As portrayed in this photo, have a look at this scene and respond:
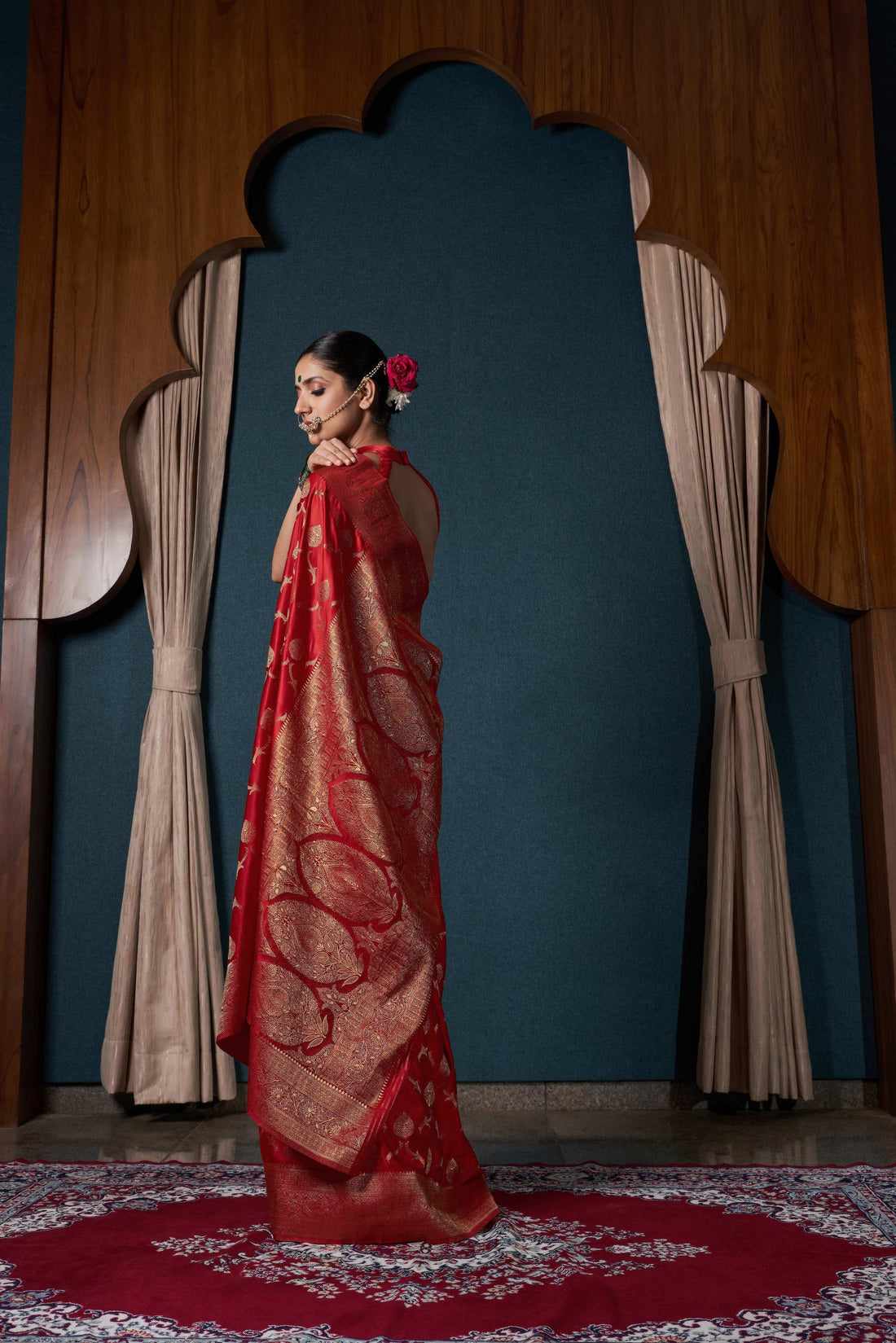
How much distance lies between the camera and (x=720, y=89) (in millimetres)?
3533

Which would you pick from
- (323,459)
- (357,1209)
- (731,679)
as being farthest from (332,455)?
(731,679)

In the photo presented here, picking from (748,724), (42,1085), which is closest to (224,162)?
(748,724)

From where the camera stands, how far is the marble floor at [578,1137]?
8.84 ft

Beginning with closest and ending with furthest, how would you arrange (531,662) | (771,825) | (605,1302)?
(605,1302)
(771,825)
(531,662)

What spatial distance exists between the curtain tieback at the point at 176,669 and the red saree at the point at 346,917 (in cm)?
134

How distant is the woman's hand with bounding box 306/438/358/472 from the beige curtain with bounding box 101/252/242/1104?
134 centimetres

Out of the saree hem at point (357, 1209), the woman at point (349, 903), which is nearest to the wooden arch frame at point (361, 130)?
the woman at point (349, 903)

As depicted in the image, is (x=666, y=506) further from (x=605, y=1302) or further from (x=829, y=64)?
(x=605, y=1302)

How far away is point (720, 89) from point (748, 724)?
2.01 m

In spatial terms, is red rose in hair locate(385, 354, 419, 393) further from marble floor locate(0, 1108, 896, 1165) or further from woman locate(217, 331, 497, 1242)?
marble floor locate(0, 1108, 896, 1165)

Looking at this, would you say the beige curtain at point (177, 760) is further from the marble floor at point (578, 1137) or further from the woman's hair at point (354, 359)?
the woman's hair at point (354, 359)

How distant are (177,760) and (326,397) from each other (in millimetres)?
1421

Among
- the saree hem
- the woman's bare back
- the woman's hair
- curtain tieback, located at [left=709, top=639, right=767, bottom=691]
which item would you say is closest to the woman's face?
the woman's hair

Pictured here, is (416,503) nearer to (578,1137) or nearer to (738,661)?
(738,661)
